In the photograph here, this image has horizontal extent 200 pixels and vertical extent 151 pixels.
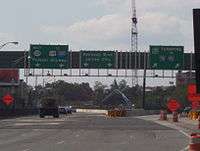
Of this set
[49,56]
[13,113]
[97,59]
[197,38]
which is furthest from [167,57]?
[197,38]

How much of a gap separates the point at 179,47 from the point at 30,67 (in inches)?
686

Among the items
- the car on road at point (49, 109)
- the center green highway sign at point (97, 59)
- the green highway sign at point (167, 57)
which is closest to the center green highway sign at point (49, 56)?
the center green highway sign at point (97, 59)

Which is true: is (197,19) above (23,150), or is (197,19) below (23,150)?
above

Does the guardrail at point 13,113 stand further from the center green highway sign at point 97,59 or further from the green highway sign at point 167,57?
the green highway sign at point 167,57

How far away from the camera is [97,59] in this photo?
267 feet

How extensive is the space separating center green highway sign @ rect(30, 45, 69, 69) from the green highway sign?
1014 centimetres

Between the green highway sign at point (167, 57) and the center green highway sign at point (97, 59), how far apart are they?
5.02 m

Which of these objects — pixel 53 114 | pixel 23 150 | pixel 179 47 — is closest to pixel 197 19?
pixel 23 150

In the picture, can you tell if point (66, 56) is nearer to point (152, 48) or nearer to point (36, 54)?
point (36, 54)

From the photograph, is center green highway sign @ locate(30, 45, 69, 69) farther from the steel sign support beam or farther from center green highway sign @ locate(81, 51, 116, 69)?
the steel sign support beam

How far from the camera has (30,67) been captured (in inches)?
3216

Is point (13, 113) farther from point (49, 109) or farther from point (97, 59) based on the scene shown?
point (97, 59)

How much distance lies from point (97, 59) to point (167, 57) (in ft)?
26.5

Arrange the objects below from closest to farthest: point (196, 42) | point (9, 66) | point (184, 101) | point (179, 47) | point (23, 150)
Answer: point (196, 42) < point (23, 150) < point (179, 47) < point (9, 66) < point (184, 101)
